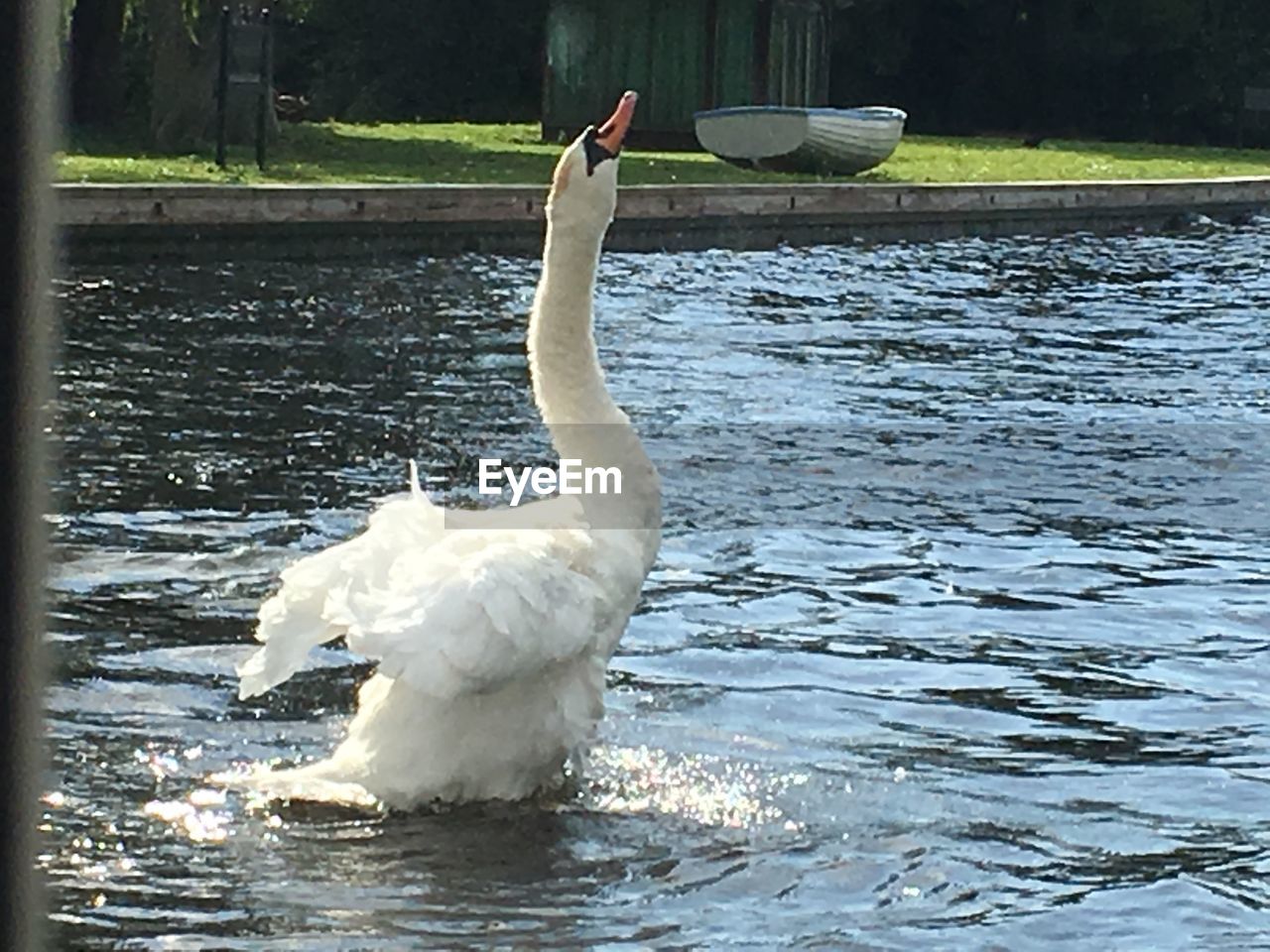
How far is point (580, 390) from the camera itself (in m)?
6.32

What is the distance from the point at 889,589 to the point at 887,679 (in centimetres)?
129

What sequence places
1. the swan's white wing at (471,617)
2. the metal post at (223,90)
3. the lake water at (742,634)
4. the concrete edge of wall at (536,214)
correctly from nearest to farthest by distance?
the swan's white wing at (471,617) → the lake water at (742,634) → the concrete edge of wall at (536,214) → the metal post at (223,90)

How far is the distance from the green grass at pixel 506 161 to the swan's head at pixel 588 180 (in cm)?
1335

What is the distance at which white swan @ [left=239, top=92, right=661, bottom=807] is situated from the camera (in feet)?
17.2

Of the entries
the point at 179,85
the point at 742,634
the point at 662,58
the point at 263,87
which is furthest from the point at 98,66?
the point at 742,634

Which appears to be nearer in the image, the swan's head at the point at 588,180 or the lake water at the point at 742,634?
the lake water at the point at 742,634

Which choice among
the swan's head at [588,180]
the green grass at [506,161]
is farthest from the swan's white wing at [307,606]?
the green grass at [506,161]

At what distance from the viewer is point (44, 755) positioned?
20.6 ft

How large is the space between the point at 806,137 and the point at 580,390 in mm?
19536

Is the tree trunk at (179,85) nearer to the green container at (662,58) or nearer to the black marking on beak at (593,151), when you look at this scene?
the green container at (662,58)

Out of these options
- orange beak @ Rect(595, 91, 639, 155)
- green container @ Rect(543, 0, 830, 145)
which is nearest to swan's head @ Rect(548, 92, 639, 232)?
orange beak @ Rect(595, 91, 639, 155)

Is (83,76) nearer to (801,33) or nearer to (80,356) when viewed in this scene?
(801,33)

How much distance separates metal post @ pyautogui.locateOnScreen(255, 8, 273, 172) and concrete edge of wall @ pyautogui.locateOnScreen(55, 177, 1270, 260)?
3079 millimetres

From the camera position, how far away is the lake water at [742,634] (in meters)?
5.33
